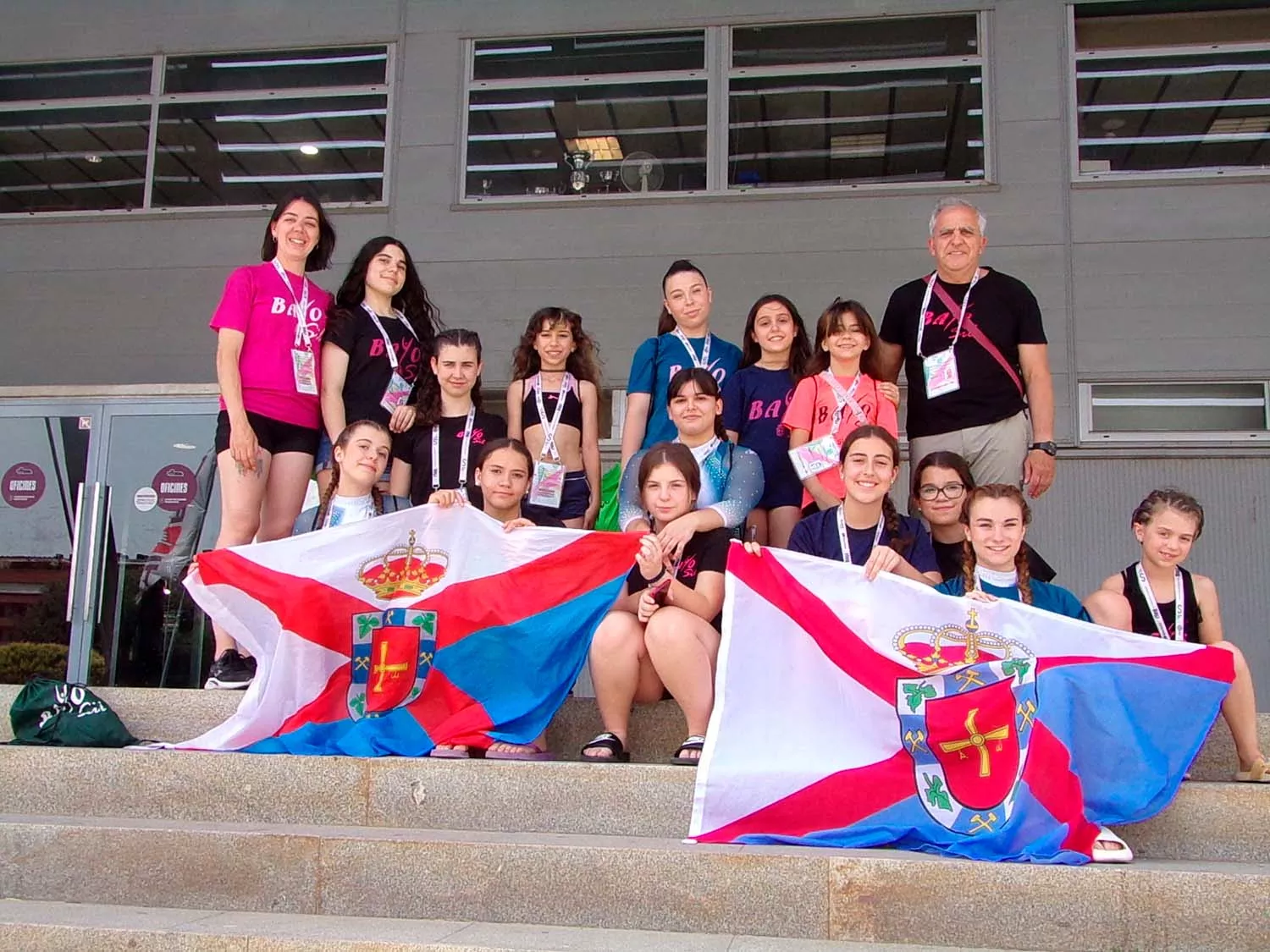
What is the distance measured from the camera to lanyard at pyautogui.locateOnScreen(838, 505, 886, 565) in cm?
439

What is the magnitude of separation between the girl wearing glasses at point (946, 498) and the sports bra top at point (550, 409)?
4.76 ft

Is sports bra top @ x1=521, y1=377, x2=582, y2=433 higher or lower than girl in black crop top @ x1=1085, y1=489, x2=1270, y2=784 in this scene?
higher

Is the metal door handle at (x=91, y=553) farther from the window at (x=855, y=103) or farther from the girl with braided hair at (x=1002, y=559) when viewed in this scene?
the girl with braided hair at (x=1002, y=559)

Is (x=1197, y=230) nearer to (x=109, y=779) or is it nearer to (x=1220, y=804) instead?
(x=1220, y=804)

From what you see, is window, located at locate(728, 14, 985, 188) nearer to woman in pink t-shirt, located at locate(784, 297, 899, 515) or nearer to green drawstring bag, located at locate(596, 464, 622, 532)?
green drawstring bag, located at locate(596, 464, 622, 532)

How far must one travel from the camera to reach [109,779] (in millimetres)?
4113

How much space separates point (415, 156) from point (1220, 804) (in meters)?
7.57

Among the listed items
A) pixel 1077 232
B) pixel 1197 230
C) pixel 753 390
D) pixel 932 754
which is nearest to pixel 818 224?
pixel 1077 232

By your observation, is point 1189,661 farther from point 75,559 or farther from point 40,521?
point 40,521

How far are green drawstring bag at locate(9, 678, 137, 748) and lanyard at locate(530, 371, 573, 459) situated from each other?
1.93 meters

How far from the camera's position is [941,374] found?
511 centimetres

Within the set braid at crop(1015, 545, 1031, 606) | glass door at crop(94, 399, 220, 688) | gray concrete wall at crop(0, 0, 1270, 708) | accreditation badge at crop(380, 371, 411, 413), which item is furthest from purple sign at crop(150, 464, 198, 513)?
braid at crop(1015, 545, 1031, 606)

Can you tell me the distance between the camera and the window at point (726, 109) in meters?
9.09

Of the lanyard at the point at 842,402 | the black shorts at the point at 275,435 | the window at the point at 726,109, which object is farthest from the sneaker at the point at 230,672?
the window at the point at 726,109
